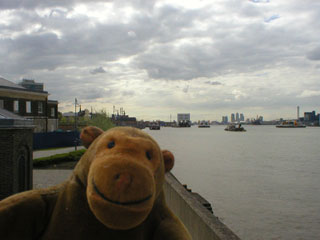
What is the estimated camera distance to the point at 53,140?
104ft

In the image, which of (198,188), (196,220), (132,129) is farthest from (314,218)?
(132,129)

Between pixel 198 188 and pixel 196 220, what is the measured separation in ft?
46.0

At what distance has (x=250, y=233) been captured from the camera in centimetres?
1268

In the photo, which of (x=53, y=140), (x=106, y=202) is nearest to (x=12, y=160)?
(x=106, y=202)

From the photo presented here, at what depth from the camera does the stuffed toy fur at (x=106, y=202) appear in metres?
1.90

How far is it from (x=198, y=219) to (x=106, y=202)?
15.2 feet

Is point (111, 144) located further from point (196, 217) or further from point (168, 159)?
point (196, 217)

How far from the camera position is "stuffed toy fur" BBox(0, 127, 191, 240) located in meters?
1.90

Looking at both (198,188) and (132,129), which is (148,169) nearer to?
(132,129)

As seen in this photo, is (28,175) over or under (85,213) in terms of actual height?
under

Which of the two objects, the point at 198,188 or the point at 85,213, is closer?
the point at 85,213

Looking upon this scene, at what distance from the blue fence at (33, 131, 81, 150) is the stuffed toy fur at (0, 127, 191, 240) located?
1079 inches

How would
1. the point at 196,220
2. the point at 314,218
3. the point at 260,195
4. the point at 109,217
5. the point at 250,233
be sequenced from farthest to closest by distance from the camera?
1. the point at 260,195
2. the point at 314,218
3. the point at 250,233
4. the point at 196,220
5. the point at 109,217

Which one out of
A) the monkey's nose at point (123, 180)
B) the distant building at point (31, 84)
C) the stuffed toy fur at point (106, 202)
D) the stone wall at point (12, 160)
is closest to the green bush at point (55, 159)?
the stone wall at point (12, 160)
